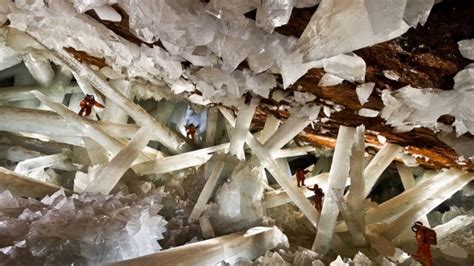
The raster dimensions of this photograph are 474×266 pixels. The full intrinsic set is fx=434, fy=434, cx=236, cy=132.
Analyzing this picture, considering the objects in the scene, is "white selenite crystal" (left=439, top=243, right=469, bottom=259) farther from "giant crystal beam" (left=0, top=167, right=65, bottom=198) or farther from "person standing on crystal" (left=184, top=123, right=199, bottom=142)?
"giant crystal beam" (left=0, top=167, right=65, bottom=198)

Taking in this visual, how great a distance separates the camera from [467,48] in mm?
1643

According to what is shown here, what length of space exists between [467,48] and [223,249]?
1.89 metres

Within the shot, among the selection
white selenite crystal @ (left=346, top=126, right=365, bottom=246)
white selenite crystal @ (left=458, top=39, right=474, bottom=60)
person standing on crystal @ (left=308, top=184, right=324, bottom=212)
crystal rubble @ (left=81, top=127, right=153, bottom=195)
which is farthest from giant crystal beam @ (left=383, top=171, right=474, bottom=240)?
white selenite crystal @ (left=458, top=39, right=474, bottom=60)

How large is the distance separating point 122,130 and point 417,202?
10.4 ft

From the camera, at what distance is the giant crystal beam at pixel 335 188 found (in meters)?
3.66

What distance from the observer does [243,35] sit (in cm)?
203

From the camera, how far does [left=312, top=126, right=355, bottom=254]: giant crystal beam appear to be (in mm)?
3662

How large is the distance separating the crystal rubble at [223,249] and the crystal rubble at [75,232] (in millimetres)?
279

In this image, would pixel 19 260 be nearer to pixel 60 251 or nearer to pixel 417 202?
pixel 60 251

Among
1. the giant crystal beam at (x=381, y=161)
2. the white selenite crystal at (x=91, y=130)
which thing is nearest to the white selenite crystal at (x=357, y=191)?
the giant crystal beam at (x=381, y=161)

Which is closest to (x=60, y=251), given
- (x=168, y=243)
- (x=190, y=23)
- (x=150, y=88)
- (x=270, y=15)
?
(x=168, y=243)

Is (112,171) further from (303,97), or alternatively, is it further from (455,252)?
(455,252)

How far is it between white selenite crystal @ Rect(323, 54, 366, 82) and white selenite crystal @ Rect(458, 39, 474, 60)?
1.36 feet

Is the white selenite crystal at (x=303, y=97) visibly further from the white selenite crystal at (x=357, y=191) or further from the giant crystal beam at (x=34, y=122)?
the giant crystal beam at (x=34, y=122)
